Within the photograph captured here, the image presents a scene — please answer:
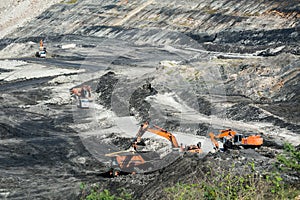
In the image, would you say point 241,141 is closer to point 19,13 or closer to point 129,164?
point 129,164

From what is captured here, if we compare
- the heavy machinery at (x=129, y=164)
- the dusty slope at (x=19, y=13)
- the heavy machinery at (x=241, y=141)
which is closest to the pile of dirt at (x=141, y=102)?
the heavy machinery at (x=241, y=141)

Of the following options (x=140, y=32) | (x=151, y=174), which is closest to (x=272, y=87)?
(x=151, y=174)

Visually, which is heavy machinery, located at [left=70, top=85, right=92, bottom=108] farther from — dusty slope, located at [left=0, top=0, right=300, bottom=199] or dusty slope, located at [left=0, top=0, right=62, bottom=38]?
dusty slope, located at [left=0, top=0, right=62, bottom=38]

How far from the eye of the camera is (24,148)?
2139cm

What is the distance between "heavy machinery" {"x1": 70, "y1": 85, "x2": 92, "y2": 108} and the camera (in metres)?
28.8

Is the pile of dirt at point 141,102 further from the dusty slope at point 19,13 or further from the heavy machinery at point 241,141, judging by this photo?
the dusty slope at point 19,13

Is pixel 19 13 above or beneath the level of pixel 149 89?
above

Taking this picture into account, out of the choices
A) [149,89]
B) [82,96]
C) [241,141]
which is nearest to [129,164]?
[241,141]

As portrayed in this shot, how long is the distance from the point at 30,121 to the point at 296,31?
22623 millimetres

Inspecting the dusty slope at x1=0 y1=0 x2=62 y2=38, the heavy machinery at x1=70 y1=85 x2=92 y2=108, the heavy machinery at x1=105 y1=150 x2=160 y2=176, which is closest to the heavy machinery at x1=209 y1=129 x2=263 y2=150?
the heavy machinery at x1=105 y1=150 x2=160 y2=176

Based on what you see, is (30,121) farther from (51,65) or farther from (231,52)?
(231,52)

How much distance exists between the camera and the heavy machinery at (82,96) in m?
28.8

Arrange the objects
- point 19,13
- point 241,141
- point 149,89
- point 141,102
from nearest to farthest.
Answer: point 241,141
point 141,102
point 149,89
point 19,13

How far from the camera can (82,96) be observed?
100ft
